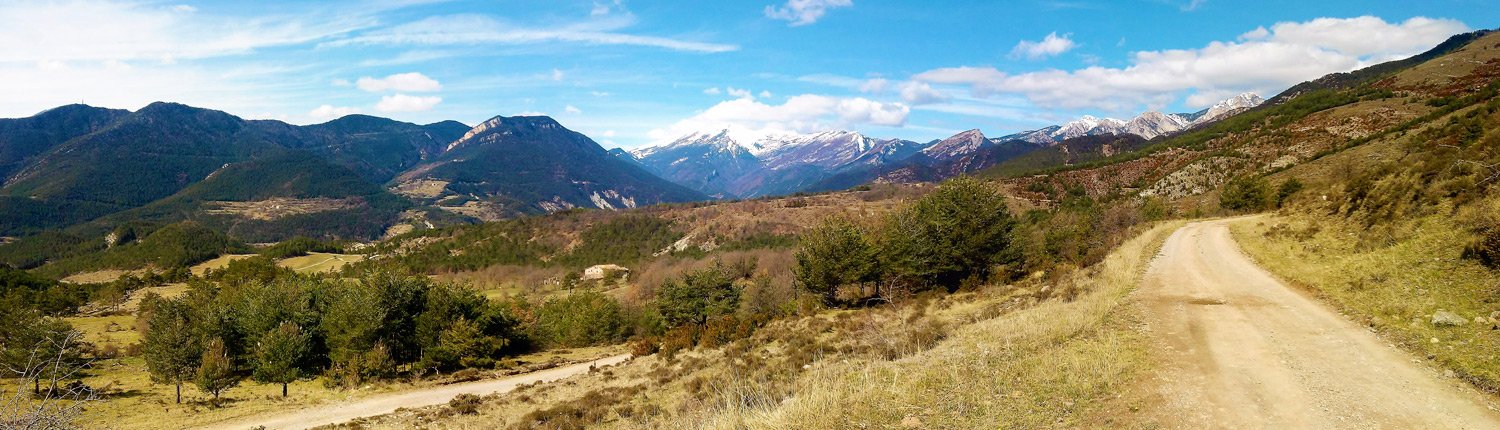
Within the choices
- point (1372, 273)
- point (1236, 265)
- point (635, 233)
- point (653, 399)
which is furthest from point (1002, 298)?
point (635, 233)

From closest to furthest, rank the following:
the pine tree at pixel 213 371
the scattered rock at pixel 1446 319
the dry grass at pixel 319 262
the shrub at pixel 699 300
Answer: the scattered rock at pixel 1446 319
the pine tree at pixel 213 371
the shrub at pixel 699 300
the dry grass at pixel 319 262

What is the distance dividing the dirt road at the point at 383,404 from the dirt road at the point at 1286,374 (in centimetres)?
4156

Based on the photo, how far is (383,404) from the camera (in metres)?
41.2

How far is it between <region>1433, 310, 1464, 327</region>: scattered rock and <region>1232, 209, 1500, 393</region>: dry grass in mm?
142

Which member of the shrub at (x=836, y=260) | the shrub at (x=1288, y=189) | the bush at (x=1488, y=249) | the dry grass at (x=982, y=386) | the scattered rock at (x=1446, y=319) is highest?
the shrub at (x=1288, y=189)

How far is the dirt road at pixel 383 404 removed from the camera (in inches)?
1408

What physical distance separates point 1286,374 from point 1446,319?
208 inches

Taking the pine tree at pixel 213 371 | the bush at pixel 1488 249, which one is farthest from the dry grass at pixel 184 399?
the bush at pixel 1488 249

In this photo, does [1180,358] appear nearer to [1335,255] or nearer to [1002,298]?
[1335,255]

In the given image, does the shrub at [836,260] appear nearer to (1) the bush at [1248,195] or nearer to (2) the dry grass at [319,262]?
(1) the bush at [1248,195]

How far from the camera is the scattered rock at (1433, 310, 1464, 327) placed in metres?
13.4

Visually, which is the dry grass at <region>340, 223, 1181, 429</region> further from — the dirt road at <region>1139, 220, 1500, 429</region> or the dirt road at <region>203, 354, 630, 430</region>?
the dirt road at <region>203, 354, 630, 430</region>

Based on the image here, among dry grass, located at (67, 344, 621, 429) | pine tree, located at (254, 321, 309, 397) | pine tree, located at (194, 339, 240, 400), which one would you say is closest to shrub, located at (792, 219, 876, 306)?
dry grass, located at (67, 344, 621, 429)

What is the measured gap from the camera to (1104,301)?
21234 millimetres
